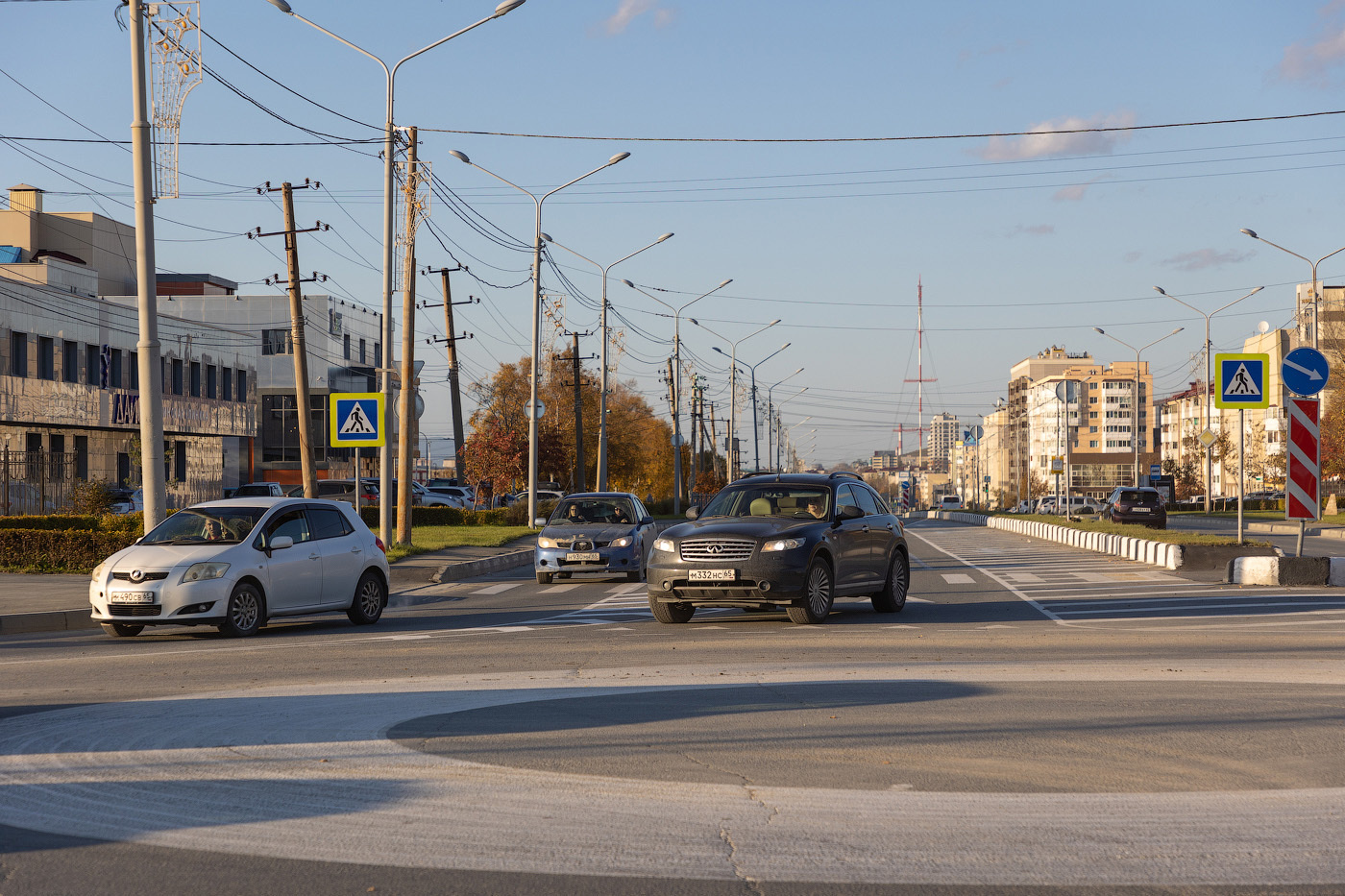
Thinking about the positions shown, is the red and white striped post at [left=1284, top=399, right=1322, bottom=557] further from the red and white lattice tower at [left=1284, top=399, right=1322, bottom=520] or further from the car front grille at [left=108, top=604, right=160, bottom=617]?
the car front grille at [left=108, top=604, right=160, bottom=617]

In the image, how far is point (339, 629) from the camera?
16.9 metres

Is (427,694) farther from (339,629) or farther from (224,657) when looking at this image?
(339,629)

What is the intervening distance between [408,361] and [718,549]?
60.6 feet

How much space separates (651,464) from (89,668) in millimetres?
91793

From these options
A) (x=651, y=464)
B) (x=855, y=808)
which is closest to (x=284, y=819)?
(x=855, y=808)

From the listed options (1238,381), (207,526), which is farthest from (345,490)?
(207,526)

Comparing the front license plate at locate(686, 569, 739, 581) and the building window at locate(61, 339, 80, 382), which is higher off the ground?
the building window at locate(61, 339, 80, 382)

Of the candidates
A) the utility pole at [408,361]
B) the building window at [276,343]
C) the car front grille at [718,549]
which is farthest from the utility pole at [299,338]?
the building window at [276,343]

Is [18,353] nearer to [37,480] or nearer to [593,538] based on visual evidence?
[37,480]

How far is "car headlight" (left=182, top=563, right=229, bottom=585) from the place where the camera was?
1526 cm

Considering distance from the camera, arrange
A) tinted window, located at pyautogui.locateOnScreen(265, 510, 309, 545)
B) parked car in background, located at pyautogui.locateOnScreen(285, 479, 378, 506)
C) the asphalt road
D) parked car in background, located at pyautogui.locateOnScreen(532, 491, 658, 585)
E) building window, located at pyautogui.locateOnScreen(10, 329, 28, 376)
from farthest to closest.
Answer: parked car in background, located at pyautogui.locateOnScreen(285, 479, 378, 506)
building window, located at pyautogui.locateOnScreen(10, 329, 28, 376)
parked car in background, located at pyautogui.locateOnScreen(532, 491, 658, 585)
tinted window, located at pyautogui.locateOnScreen(265, 510, 309, 545)
the asphalt road

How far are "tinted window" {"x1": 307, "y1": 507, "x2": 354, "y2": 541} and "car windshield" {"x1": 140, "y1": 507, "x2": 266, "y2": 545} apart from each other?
738mm

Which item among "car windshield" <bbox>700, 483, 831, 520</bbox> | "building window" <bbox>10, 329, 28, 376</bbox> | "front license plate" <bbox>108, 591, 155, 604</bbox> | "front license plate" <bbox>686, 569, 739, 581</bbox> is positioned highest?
"building window" <bbox>10, 329, 28, 376</bbox>


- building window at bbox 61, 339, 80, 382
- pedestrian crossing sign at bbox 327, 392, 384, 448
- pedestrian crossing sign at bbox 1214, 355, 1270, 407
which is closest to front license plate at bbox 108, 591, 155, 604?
pedestrian crossing sign at bbox 327, 392, 384, 448
